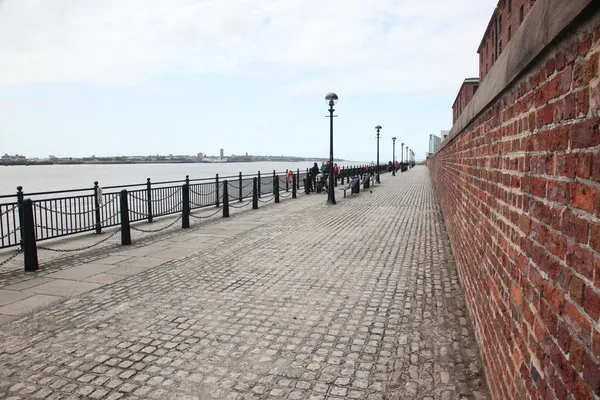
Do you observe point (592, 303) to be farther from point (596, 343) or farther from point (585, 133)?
point (585, 133)

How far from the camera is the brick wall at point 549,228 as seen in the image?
146 centimetres

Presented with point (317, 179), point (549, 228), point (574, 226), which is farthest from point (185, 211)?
point (317, 179)

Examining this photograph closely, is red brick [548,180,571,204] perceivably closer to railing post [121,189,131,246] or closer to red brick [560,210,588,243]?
red brick [560,210,588,243]

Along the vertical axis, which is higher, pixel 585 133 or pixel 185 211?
pixel 585 133

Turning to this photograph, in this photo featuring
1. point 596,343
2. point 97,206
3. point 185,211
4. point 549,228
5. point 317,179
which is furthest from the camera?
point 317,179

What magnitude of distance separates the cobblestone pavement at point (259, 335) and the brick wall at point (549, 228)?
34.9 inches

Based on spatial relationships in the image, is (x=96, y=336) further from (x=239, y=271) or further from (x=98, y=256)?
(x=98, y=256)

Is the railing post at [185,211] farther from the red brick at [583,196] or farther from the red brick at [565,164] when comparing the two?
the red brick at [583,196]

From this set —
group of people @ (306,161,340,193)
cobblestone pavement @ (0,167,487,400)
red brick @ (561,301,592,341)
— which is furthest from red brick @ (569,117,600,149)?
group of people @ (306,161,340,193)

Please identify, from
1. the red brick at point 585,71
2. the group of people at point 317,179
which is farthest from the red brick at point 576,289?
the group of people at point 317,179

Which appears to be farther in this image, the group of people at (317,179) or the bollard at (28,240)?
the group of people at (317,179)

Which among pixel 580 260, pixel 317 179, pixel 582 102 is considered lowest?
pixel 317 179

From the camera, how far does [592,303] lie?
142 cm

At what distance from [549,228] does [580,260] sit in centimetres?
40
